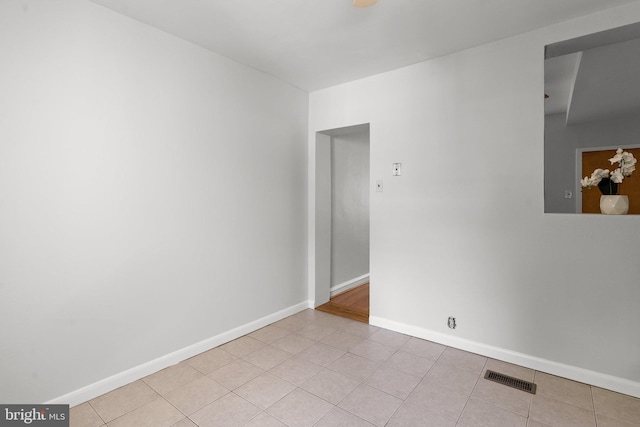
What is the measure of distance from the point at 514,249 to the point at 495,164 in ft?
2.38

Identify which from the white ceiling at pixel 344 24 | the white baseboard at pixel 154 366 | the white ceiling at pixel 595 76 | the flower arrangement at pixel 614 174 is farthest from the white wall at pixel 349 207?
the flower arrangement at pixel 614 174

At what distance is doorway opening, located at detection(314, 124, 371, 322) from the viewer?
12.3ft

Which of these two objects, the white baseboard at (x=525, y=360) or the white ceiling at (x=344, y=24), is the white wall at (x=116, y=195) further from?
the white baseboard at (x=525, y=360)

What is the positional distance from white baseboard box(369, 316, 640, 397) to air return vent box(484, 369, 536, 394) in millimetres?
247

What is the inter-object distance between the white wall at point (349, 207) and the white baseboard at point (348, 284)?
4 cm

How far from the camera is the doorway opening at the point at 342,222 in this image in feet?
12.3

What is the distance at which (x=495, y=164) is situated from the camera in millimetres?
2531

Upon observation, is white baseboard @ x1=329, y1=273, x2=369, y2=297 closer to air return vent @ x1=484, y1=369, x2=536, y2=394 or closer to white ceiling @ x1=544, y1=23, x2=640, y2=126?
air return vent @ x1=484, y1=369, x2=536, y2=394

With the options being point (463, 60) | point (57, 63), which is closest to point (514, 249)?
point (463, 60)

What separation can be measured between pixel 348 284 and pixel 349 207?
3.76ft

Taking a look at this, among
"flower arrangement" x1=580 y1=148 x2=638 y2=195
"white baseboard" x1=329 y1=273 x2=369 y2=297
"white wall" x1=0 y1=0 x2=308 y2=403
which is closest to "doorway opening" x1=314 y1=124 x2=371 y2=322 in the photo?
"white baseboard" x1=329 y1=273 x2=369 y2=297

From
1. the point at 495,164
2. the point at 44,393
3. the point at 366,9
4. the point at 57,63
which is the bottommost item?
the point at 44,393

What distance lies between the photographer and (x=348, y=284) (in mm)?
4445

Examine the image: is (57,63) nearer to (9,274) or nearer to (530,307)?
(9,274)
